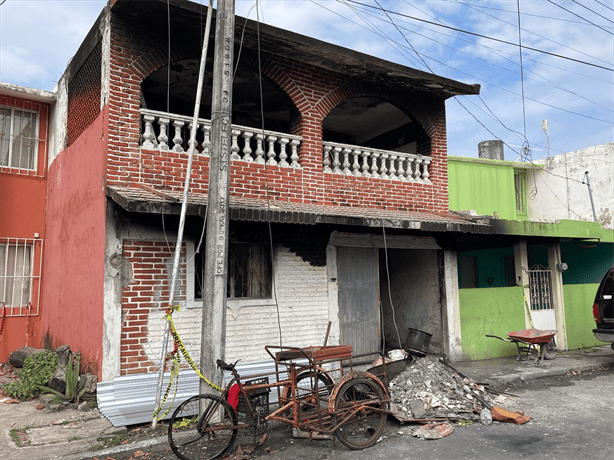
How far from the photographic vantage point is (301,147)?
861 cm

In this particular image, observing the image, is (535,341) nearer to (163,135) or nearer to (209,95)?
(163,135)

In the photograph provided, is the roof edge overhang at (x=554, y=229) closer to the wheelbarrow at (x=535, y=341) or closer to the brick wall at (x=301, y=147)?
the brick wall at (x=301, y=147)

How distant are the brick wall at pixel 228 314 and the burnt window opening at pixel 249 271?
0.61 feet

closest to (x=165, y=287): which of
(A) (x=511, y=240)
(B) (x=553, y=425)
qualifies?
(B) (x=553, y=425)

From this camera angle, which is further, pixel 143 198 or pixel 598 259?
pixel 598 259

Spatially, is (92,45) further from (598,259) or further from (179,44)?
(598,259)

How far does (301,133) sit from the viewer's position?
856cm

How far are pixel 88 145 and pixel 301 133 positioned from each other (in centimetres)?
356

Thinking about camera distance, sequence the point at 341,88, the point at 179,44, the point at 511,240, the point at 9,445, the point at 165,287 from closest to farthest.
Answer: the point at 9,445, the point at 165,287, the point at 179,44, the point at 341,88, the point at 511,240

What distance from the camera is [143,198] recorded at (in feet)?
19.7

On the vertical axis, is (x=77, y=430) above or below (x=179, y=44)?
below

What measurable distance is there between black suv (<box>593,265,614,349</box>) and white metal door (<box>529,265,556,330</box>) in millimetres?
1229

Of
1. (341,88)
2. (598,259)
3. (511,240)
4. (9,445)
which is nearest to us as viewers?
(9,445)

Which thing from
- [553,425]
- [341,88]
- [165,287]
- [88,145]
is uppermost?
[341,88]
